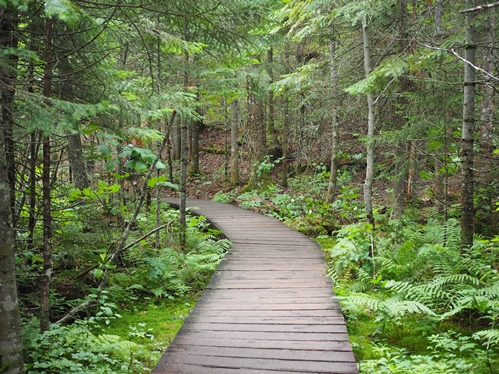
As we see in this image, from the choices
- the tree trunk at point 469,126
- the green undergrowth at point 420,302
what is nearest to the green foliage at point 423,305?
the green undergrowth at point 420,302

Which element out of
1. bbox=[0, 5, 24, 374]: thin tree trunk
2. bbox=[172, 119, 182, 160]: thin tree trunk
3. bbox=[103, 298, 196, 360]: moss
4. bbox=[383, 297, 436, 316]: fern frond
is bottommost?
bbox=[103, 298, 196, 360]: moss

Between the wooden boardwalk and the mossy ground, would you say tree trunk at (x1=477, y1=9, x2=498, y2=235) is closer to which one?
the wooden boardwalk

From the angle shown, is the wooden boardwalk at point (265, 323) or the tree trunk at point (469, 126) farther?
the tree trunk at point (469, 126)

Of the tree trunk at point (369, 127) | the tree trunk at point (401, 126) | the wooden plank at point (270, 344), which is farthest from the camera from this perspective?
the tree trunk at point (401, 126)

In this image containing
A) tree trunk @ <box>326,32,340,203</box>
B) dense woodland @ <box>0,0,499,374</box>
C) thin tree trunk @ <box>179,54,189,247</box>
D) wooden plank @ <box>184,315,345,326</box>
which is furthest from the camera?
tree trunk @ <box>326,32,340,203</box>

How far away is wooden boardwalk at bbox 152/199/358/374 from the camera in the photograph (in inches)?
152

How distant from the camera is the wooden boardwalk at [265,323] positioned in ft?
12.7

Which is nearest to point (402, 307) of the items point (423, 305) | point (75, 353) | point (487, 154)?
point (423, 305)

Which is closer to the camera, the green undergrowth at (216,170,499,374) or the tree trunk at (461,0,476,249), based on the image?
A: the green undergrowth at (216,170,499,374)

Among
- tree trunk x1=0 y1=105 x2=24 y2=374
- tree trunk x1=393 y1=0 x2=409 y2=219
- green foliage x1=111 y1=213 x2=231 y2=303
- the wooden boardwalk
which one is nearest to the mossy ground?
green foliage x1=111 y1=213 x2=231 y2=303

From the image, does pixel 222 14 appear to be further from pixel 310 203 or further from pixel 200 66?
pixel 310 203

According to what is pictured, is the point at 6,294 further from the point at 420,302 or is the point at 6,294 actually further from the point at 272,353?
the point at 420,302

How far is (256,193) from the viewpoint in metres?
17.3

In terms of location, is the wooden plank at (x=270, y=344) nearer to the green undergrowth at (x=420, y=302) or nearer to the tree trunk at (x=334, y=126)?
the green undergrowth at (x=420, y=302)
